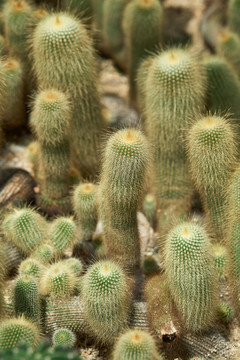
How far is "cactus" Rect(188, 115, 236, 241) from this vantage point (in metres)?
5.44

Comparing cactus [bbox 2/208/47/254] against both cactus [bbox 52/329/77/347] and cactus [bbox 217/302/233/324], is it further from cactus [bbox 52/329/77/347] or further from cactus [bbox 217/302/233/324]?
cactus [bbox 217/302/233/324]

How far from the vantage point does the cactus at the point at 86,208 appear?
5910 mm

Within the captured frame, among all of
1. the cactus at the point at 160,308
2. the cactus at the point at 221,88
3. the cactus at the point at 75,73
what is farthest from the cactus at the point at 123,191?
the cactus at the point at 221,88

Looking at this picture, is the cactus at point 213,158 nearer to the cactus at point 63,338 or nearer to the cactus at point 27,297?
the cactus at point 63,338

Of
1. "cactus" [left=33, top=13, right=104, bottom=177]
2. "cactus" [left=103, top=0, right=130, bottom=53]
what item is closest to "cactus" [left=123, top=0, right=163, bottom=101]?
"cactus" [left=103, top=0, right=130, bottom=53]

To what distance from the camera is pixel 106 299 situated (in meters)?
4.79

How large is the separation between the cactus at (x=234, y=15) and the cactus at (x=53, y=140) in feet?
12.6

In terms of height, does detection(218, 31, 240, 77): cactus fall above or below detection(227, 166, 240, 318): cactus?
above

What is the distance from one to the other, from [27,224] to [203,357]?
6.34 ft

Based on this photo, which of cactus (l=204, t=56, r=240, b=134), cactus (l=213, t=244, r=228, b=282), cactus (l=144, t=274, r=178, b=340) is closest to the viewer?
cactus (l=144, t=274, r=178, b=340)

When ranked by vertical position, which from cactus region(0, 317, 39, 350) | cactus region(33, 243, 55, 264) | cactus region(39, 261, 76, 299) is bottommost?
cactus region(33, 243, 55, 264)

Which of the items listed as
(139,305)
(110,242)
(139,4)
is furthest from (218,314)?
(139,4)

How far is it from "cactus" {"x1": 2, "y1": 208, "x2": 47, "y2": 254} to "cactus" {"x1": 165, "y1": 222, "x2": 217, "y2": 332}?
4.59 ft

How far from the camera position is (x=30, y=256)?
5.78 metres
